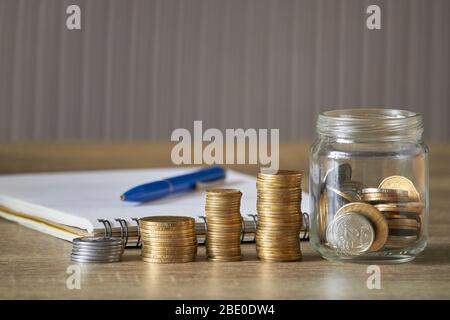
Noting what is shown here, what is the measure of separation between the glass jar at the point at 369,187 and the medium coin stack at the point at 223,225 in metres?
0.09

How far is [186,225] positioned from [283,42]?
262cm

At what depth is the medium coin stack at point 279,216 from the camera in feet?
3.51

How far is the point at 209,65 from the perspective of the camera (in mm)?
3574

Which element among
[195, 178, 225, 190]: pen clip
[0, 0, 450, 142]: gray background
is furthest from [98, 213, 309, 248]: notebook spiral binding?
[0, 0, 450, 142]: gray background

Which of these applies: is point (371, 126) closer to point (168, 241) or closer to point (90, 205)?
point (168, 241)

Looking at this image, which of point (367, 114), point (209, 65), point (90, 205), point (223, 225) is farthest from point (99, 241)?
point (209, 65)

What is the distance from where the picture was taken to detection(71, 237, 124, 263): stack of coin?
1.08m

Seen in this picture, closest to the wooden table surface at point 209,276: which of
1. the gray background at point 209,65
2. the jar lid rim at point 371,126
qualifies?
the jar lid rim at point 371,126

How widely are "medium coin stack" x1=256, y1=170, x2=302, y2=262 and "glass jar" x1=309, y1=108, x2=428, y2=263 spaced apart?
0.03 metres

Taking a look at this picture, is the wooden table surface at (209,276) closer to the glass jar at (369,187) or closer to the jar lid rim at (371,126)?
the glass jar at (369,187)

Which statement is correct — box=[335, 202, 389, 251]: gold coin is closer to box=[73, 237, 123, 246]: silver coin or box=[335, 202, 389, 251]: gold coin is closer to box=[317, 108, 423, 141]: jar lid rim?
box=[317, 108, 423, 141]: jar lid rim

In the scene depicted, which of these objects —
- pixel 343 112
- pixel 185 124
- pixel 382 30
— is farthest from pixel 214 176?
pixel 382 30

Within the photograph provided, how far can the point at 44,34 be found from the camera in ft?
11.5
